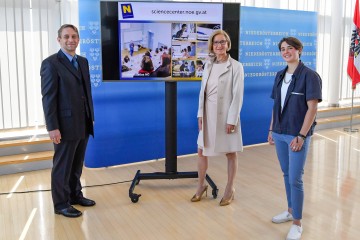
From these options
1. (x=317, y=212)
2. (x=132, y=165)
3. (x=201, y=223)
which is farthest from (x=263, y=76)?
(x=201, y=223)

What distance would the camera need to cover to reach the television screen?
3.71 meters

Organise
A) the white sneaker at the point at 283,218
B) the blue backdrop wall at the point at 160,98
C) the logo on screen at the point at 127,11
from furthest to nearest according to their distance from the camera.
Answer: the blue backdrop wall at the point at 160,98, the logo on screen at the point at 127,11, the white sneaker at the point at 283,218

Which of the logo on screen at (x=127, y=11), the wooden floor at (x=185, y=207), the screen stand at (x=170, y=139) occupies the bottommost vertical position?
the wooden floor at (x=185, y=207)

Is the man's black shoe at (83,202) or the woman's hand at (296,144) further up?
the woman's hand at (296,144)

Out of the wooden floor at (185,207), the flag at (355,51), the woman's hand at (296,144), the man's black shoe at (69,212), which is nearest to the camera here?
the woman's hand at (296,144)

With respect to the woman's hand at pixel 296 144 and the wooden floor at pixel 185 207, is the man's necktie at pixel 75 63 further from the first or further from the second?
the woman's hand at pixel 296 144

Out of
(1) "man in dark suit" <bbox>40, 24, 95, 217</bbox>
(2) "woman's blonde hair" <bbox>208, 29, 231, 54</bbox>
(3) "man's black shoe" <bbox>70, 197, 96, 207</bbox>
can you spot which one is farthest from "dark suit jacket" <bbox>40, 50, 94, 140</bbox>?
(2) "woman's blonde hair" <bbox>208, 29, 231, 54</bbox>

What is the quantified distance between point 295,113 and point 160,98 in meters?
2.49

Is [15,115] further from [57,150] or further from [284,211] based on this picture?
[284,211]

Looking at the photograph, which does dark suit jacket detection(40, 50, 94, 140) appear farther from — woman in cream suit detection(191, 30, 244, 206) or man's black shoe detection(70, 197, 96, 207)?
woman in cream suit detection(191, 30, 244, 206)

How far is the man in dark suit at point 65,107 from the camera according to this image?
3092 mm

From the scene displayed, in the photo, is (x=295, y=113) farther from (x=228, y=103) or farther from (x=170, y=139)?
(x=170, y=139)

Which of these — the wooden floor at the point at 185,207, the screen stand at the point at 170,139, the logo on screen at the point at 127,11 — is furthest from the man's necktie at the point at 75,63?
the wooden floor at the point at 185,207

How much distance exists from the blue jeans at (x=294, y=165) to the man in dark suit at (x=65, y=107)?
157cm
